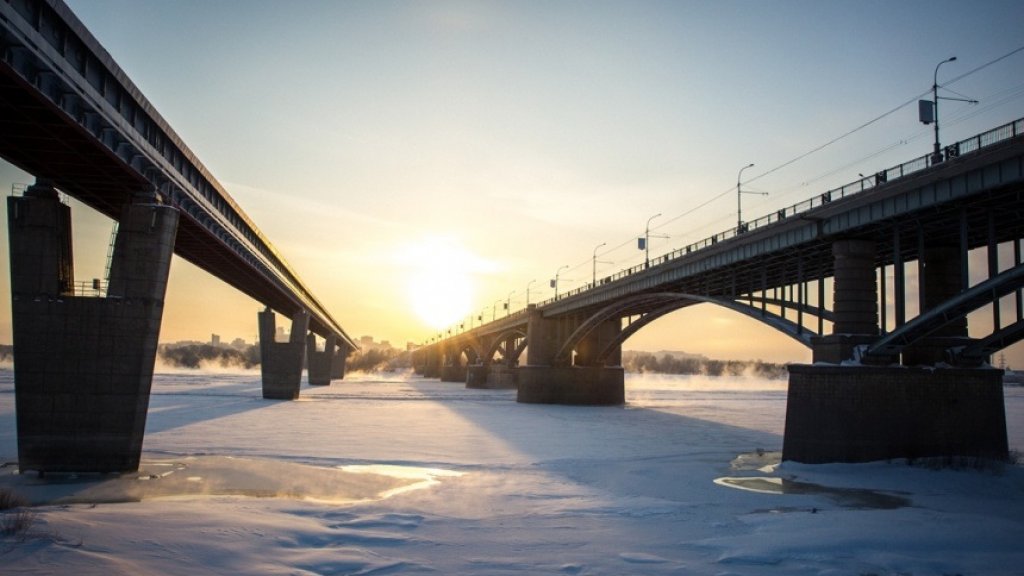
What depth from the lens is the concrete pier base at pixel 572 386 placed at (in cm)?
7156

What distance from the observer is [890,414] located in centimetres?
2789

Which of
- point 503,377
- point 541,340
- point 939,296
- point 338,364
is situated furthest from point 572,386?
point 338,364

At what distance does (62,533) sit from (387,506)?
6985mm

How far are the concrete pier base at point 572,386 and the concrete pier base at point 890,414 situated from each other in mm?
43286

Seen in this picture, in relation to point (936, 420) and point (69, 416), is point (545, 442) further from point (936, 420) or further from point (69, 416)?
point (69, 416)

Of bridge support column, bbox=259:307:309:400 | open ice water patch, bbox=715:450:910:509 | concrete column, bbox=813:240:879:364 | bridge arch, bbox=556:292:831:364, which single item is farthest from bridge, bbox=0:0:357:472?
bridge support column, bbox=259:307:309:400

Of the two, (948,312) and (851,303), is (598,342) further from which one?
(948,312)

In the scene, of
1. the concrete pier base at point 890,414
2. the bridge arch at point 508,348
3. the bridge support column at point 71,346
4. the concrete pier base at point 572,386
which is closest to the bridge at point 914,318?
the concrete pier base at point 890,414

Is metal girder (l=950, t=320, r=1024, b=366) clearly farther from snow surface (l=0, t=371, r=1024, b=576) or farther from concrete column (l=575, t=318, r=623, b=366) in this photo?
concrete column (l=575, t=318, r=623, b=366)

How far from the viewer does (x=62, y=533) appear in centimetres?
1233

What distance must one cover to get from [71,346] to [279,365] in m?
47.0

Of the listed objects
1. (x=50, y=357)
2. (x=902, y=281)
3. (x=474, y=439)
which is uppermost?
(x=902, y=281)

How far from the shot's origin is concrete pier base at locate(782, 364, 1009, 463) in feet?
90.7

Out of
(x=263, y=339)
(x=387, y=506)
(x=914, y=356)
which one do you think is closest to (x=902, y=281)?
(x=914, y=356)
